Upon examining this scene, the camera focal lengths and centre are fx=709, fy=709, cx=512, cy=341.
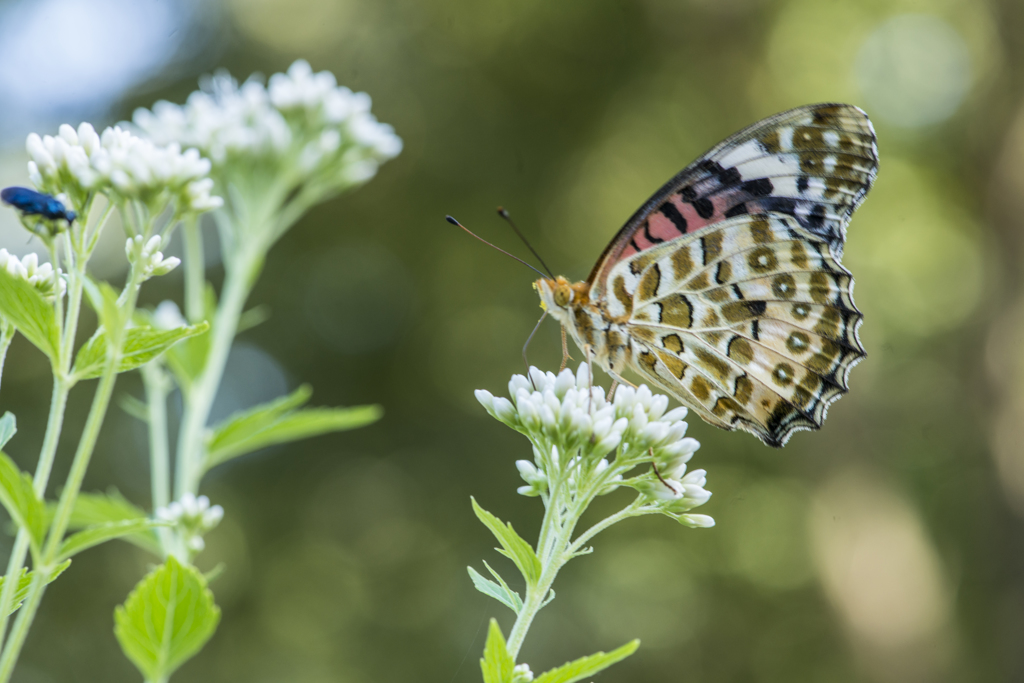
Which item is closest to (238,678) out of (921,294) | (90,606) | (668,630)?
(90,606)

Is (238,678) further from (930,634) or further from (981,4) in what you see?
(981,4)

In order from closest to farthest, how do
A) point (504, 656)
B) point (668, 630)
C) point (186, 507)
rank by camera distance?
point (504, 656) < point (186, 507) < point (668, 630)

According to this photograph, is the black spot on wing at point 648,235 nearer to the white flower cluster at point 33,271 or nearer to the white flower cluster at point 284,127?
the white flower cluster at point 284,127

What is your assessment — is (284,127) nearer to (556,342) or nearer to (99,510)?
(99,510)

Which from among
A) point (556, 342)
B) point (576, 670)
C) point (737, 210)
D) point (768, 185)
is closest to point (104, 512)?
point (576, 670)

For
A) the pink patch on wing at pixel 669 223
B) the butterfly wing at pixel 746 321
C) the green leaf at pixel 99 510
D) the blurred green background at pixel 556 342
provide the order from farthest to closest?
the blurred green background at pixel 556 342
the pink patch on wing at pixel 669 223
the butterfly wing at pixel 746 321
the green leaf at pixel 99 510

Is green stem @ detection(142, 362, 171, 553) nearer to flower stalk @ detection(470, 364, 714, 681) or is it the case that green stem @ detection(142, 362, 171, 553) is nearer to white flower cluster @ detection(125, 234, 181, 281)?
white flower cluster @ detection(125, 234, 181, 281)

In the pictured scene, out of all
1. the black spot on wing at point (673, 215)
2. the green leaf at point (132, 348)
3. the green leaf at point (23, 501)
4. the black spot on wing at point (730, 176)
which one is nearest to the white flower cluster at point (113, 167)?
the green leaf at point (132, 348)
